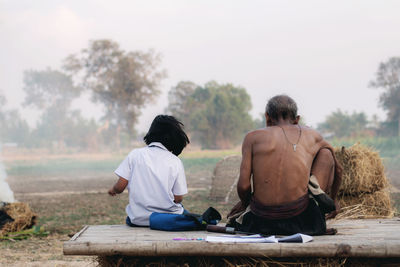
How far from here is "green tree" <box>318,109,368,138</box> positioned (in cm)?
4994

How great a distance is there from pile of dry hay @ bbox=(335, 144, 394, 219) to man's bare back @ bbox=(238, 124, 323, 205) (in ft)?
15.4

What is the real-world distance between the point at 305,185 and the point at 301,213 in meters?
0.22

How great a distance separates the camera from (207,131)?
47.5 metres

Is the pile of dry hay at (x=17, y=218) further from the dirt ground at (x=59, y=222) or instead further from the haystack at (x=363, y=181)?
the haystack at (x=363, y=181)

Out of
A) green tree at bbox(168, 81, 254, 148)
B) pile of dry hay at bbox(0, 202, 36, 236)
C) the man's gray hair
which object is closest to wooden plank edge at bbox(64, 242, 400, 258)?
the man's gray hair

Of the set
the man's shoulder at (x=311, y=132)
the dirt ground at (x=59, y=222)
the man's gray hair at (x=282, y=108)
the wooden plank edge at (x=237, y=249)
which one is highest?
the man's gray hair at (x=282, y=108)

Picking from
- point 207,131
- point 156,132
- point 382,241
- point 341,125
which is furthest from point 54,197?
point 341,125

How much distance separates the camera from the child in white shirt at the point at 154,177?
4.39m

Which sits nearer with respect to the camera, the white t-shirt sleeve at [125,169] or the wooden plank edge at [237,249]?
the wooden plank edge at [237,249]

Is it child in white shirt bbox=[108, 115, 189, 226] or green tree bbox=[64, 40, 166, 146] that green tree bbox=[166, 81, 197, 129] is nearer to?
green tree bbox=[64, 40, 166, 146]

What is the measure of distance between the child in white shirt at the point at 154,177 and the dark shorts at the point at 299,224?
0.87 meters

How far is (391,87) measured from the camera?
1804 inches

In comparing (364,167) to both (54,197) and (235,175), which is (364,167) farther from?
(54,197)

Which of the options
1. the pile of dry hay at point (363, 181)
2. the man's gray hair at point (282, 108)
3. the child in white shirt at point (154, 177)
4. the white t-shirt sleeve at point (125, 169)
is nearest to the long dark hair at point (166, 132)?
the child in white shirt at point (154, 177)
